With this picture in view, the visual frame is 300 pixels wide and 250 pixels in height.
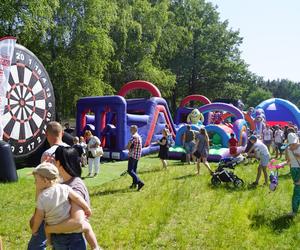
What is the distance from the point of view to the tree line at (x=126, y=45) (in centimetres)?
2259

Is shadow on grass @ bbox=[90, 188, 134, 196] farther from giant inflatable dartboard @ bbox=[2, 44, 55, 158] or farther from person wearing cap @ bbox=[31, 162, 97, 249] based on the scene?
person wearing cap @ bbox=[31, 162, 97, 249]

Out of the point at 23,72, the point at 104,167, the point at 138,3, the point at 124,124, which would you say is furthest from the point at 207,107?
the point at 138,3

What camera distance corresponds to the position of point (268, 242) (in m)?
6.07

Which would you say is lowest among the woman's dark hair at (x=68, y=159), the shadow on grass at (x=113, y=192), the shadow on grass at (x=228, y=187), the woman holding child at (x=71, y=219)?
the shadow on grass at (x=113, y=192)

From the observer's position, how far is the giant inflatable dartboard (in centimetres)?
1058

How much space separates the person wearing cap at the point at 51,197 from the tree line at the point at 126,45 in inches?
667

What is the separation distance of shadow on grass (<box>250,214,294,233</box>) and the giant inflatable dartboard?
623 cm

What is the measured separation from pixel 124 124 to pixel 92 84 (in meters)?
9.19

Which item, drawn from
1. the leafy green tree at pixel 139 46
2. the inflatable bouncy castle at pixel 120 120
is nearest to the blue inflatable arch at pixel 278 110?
the leafy green tree at pixel 139 46

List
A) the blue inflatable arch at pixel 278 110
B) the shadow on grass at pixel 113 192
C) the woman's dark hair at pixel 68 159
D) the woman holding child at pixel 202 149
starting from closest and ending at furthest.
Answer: the woman's dark hair at pixel 68 159 → the shadow on grass at pixel 113 192 → the woman holding child at pixel 202 149 → the blue inflatable arch at pixel 278 110

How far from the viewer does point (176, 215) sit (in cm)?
753

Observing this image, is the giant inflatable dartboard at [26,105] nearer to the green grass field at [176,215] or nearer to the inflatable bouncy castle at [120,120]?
the green grass field at [176,215]

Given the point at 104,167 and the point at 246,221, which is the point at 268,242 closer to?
the point at 246,221

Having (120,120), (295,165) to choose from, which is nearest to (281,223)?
(295,165)
